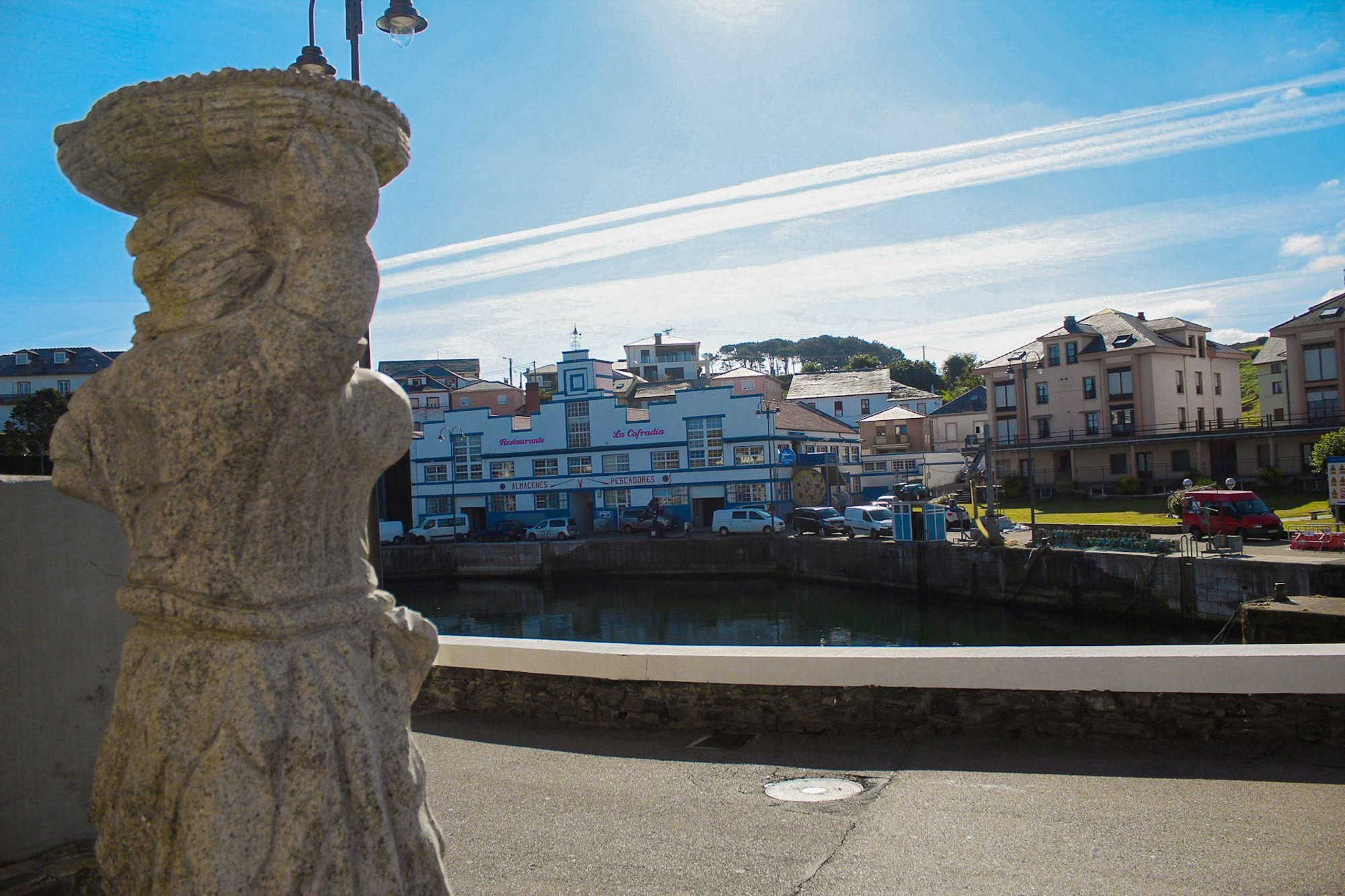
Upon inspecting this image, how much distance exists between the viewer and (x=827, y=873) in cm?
446

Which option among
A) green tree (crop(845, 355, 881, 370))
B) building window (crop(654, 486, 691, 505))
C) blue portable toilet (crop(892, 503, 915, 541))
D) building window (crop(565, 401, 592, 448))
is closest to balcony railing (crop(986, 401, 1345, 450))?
blue portable toilet (crop(892, 503, 915, 541))

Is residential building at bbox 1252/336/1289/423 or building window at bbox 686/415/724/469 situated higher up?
residential building at bbox 1252/336/1289/423

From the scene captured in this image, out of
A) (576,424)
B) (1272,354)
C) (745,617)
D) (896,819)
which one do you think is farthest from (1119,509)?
(896,819)

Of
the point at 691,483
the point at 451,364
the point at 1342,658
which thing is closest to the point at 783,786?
the point at 1342,658

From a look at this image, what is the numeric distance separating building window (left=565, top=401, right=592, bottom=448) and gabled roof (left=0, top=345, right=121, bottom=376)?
2093 cm

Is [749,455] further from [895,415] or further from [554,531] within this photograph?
[895,415]

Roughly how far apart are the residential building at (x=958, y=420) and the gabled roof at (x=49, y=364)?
1987 inches

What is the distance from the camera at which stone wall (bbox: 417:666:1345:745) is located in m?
5.82

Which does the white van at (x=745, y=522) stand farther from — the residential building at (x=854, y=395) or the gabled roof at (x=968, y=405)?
the residential building at (x=854, y=395)

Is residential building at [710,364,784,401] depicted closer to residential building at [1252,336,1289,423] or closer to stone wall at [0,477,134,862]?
residential building at [1252,336,1289,423]

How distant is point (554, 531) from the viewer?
45.8 metres

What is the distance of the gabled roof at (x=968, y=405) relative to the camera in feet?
221

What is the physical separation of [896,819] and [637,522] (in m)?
42.6

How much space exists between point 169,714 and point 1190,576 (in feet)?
86.3
